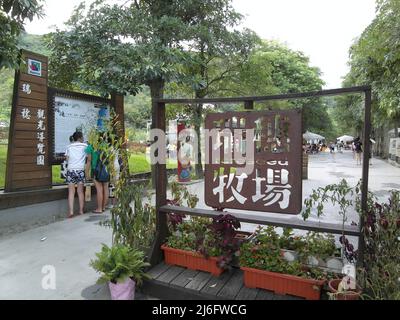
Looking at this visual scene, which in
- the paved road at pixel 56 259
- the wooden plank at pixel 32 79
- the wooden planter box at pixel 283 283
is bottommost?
the paved road at pixel 56 259

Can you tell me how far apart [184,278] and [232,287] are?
0.48m

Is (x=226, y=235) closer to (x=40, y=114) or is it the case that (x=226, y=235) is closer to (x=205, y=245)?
(x=205, y=245)

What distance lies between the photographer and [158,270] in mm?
3516

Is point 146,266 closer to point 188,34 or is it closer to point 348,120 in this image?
point 188,34

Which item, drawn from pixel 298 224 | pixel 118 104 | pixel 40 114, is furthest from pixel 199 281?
pixel 118 104

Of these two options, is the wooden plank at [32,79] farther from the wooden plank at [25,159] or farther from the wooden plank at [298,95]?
the wooden plank at [298,95]

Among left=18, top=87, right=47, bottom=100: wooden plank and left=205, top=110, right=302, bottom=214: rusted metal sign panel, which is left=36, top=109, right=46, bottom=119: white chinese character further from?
left=205, top=110, right=302, bottom=214: rusted metal sign panel

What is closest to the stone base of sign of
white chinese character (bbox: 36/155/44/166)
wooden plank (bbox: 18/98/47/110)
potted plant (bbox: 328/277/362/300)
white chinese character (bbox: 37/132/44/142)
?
white chinese character (bbox: 36/155/44/166)

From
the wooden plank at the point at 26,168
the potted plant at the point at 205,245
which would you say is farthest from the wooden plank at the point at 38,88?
the potted plant at the point at 205,245

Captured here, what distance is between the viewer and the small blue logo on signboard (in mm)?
5766

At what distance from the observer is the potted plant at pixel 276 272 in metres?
2.85

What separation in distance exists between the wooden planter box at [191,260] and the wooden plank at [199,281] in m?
0.05

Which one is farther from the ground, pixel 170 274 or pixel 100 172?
pixel 100 172
